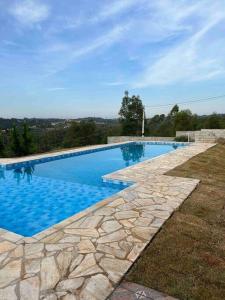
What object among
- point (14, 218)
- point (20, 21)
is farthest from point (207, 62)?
point (14, 218)

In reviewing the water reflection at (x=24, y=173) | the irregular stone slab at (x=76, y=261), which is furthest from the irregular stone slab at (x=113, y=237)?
the water reflection at (x=24, y=173)

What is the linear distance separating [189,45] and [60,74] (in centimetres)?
932

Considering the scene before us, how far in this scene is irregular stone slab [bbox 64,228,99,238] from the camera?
3.29 metres

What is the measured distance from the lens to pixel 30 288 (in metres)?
2.21

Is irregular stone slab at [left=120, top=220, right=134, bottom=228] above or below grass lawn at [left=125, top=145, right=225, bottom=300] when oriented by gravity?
above

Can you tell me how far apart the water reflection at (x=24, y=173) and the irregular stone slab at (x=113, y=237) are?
4746 millimetres

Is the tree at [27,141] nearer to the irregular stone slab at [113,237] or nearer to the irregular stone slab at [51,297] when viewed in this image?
the irregular stone slab at [113,237]

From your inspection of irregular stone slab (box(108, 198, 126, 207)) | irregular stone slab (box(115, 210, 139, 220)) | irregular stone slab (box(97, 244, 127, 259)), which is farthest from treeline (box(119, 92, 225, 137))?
irregular stone slab (box(97, 244, 127, 259))

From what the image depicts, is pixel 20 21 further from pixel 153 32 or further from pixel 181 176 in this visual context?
pixel 181 176

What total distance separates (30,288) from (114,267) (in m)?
0.85

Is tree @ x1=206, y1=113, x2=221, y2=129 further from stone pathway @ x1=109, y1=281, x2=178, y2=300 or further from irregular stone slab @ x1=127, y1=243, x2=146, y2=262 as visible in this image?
stone pathway @ x1=109, y1=281, x2=178, y2=300

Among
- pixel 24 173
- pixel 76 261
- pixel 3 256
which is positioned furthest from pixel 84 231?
pixel 24 173

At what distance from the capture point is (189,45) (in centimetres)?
1329

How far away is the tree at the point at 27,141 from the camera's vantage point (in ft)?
45.8
